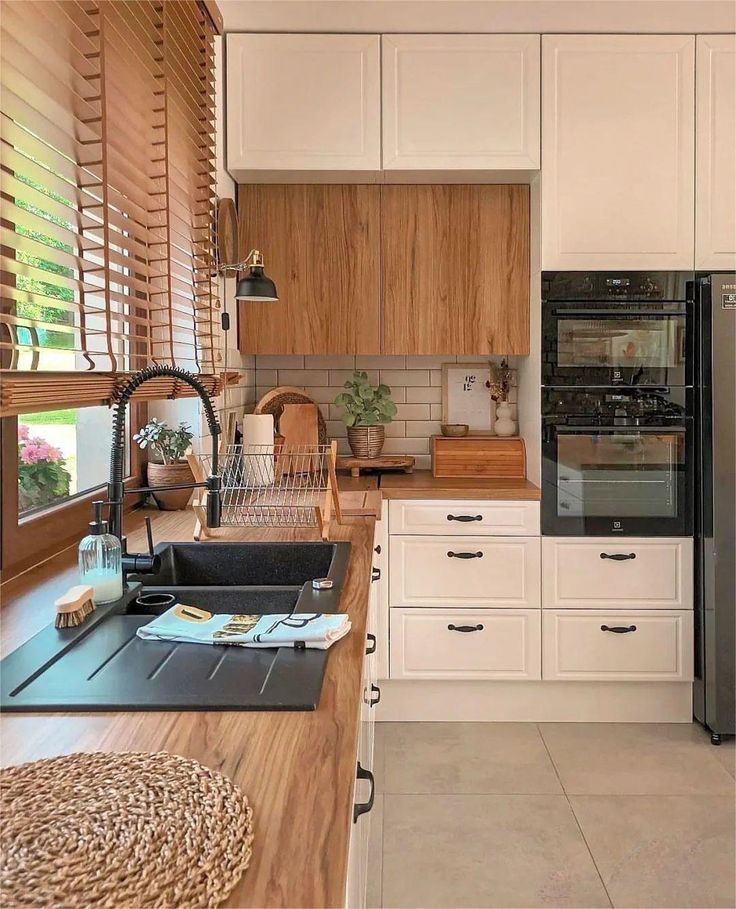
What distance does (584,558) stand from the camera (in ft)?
10.5

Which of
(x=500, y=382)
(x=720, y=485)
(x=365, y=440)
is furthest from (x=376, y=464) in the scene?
(x=720, y=485)

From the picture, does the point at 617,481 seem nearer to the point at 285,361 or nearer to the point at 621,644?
the point at 621,644

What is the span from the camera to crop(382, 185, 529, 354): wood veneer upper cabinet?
3.43m

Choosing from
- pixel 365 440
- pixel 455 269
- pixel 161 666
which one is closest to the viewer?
pixel 161 666

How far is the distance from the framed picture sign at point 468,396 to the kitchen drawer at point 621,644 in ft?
3.27

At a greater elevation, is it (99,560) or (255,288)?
(255,288)

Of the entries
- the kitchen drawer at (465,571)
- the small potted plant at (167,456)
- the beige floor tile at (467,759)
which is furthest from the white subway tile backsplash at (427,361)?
the beige floor tile at (467,759)

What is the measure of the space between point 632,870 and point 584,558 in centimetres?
120

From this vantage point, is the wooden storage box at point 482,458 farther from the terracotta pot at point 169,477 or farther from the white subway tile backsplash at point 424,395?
the terracotta pot at point 169,477

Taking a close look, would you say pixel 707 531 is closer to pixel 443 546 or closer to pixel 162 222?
pixel 443 546

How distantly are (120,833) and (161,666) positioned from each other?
0.50 m

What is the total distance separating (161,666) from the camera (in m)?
1.28

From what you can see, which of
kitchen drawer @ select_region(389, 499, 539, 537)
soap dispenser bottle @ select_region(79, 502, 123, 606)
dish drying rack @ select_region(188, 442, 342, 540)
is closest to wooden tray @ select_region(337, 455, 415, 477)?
kitchen drawer @ select_region(389, 499, 539, 537)

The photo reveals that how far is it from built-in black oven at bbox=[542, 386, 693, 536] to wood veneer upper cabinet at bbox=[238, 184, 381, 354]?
859mm
